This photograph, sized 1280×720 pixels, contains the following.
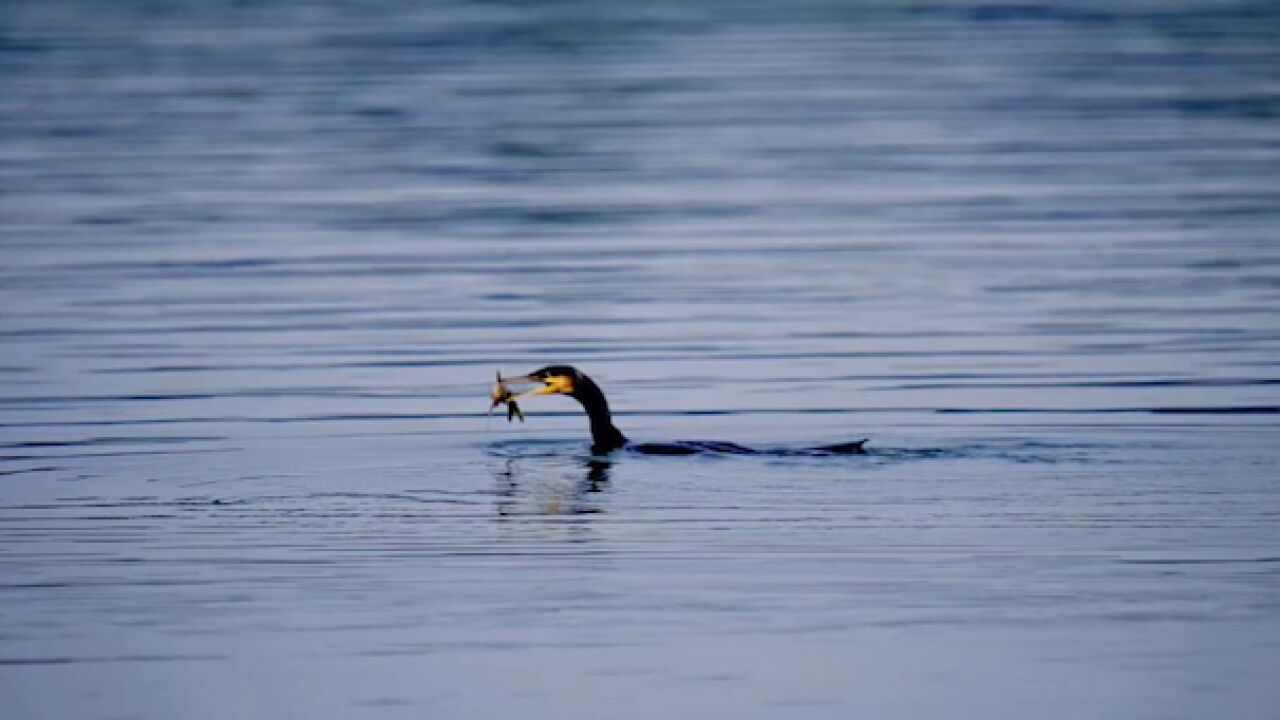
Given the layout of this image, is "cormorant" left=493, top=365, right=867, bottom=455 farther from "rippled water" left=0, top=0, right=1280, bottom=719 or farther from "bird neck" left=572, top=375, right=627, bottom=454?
"rippled water" left=0, top=0, right=1280, bottom=719

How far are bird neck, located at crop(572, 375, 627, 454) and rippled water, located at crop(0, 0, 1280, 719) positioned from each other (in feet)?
0.87

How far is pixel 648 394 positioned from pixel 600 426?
206 cm

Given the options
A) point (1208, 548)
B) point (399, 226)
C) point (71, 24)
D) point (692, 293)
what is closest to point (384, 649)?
point (1208, 548)

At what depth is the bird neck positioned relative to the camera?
1565 cm

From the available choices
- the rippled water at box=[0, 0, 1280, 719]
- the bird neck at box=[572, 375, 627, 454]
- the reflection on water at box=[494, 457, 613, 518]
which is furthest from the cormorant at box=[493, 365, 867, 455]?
the reflection on water at box=[494, 457, 613, 518]

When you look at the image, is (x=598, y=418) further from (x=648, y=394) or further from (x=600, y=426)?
(x=648, y=394)

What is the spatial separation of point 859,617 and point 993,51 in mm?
31768

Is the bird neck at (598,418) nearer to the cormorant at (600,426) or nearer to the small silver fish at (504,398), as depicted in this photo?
the cormorant at (600,426)

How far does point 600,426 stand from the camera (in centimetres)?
1570

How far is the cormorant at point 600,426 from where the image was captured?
49.2 feet

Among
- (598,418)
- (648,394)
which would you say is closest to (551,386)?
(598,418)

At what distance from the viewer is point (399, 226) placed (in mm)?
25031

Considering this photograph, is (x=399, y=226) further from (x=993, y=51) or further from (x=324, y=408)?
(x=993, y=51)

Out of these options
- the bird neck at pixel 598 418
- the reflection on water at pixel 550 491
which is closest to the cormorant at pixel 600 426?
the bird neck at pixel 598 418
